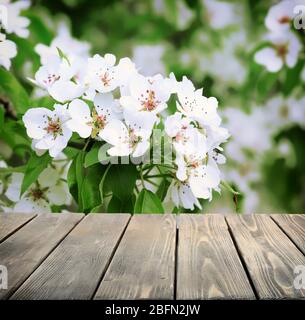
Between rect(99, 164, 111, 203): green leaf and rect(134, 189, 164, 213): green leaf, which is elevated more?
rect(99, 164, 111, 203): green leaf

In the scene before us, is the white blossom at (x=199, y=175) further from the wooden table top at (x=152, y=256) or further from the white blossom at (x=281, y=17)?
the white blossom at (x=281, y=17)

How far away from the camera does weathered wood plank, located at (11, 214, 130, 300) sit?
0.72 m

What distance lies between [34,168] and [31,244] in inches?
4.4

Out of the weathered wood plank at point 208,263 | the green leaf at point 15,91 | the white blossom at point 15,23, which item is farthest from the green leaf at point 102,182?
the white blossom at point 15,23

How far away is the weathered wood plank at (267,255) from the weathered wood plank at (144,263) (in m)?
0.09

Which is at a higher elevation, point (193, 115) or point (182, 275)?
point (193, 115)

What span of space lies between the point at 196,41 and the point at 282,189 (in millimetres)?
402

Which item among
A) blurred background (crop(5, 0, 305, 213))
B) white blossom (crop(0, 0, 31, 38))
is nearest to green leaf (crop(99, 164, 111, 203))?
white blossom (crop(0, 0, 31, 38))

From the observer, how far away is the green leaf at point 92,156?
0.90 m

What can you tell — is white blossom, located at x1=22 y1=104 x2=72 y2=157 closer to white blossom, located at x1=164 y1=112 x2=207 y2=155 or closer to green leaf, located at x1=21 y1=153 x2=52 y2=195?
green leaf, located at x1=21 y1=153 x2=52 y2=195

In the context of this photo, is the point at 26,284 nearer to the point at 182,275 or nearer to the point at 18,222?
the point at 182,275

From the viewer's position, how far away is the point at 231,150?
→ 4.63ft

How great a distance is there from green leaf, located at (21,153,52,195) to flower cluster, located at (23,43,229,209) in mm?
30
